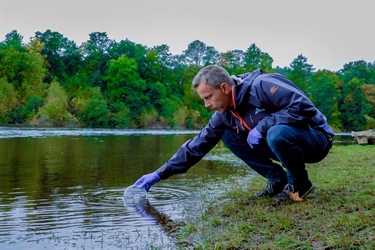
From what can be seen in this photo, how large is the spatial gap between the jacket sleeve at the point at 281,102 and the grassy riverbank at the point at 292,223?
2.51 feet

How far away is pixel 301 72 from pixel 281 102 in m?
83.5

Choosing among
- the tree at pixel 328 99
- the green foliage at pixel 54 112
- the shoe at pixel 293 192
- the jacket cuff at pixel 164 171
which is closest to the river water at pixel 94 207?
the jacket cuff at pixel 164 171

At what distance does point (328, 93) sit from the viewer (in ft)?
230

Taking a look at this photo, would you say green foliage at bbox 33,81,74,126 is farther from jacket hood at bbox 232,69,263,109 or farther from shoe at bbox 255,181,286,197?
jacket hood at bbox 232,69,263,109

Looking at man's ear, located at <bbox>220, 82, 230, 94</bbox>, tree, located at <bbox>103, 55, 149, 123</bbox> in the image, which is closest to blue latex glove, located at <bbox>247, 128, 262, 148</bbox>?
man's ear, located at <bbox>220, 82, 230, 94</bbox>

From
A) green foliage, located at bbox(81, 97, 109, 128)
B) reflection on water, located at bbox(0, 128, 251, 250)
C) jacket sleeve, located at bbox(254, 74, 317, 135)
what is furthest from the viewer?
green foliage, located at bbox(81, 97, 109, 128)

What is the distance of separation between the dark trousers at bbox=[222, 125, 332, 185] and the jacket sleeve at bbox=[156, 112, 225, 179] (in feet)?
0.40

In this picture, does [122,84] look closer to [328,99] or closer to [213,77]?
[328,99]

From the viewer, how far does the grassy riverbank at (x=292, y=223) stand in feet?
8.83

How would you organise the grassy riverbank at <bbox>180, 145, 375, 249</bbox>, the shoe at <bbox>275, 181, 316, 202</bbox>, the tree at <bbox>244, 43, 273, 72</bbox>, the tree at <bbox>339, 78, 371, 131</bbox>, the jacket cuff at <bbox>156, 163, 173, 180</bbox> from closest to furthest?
the grassy riverbank at <bbox>180, 145, 375, 249</bbox>, the shoe at <bbox>275, 181, 316, 202</bbox>, the jacket cuff at <bbox>156, 163, 173, 180</bbox>, the tree at <bbox>339, 78, 371, 131</bbox>, the tree at <bbox>244, 43, 273, 72</bbox>

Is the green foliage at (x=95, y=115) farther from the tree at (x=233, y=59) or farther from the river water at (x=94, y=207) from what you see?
the river water at (x=94, y=207)

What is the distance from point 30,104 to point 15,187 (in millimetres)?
50155

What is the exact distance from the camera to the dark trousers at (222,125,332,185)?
368 cm

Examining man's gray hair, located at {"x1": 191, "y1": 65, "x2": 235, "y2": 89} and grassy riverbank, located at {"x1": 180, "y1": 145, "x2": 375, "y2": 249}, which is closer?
grassy riverbank, located at {"x1": 180, "y1": 145, "x2": 375, "y2": 249}
